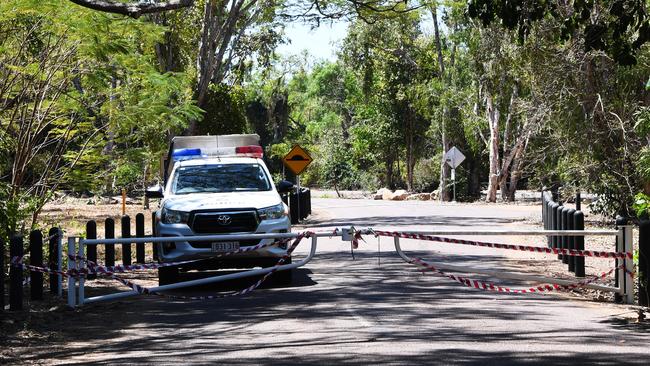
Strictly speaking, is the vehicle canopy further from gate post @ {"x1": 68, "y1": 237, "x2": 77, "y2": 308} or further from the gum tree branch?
gate post @ {"x1": 68, "y1": 237, "x2": 77, "y2": 308}

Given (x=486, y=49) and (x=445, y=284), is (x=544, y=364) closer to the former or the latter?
(x=445, y=284)

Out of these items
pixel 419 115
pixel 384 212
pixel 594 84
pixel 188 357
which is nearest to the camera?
pixel 188 357

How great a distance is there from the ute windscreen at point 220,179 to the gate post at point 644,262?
6.62 metres

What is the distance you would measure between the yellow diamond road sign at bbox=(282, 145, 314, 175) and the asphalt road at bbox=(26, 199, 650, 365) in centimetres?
1766

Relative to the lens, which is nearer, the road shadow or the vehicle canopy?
the road shadow

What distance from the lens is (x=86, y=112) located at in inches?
813

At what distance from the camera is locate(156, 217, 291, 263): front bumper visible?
14492mm

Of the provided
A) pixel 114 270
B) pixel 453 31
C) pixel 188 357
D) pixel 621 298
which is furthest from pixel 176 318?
pixel 453 31

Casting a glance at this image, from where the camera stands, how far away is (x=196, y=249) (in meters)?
14.5

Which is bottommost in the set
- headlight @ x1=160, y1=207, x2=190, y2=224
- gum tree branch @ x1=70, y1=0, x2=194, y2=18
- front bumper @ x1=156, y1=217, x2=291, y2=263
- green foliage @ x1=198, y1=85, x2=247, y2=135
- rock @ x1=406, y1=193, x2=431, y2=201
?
rock @ x1=406, y1=193, x2=431, y2=201

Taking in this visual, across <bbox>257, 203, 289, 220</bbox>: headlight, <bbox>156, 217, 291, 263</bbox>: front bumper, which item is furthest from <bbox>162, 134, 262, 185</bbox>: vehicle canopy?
<bbox>156, 217, 291, 263</bbox>: front bumper

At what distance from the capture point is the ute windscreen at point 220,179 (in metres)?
16.4

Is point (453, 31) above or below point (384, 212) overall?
above

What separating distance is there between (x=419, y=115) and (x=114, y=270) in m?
53.4
